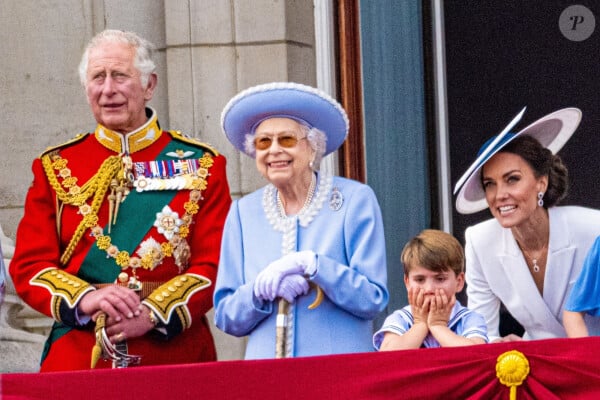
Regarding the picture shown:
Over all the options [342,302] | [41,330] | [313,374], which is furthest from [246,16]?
[313,374]

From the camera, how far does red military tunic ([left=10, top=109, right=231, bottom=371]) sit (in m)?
5.77

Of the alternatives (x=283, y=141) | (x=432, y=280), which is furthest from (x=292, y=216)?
(x=432, y=280)

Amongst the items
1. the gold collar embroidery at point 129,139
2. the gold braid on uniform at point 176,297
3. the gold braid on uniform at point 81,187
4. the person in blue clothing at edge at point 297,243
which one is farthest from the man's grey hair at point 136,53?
the gold braid on uniform at point 176,297

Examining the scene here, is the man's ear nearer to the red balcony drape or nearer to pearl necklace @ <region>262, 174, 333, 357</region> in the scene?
pearl necklace @ <region>262, 174, 333, 357</region>

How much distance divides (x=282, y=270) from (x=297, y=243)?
0.21 m

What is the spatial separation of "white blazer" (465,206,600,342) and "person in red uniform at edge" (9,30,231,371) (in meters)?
0.86

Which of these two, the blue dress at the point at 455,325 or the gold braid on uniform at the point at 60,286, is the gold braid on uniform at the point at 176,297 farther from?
the blue dress at the point at 455,325

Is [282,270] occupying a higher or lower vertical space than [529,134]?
lower

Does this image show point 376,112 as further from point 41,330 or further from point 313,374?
point 313,374

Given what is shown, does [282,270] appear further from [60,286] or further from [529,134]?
[529,134]

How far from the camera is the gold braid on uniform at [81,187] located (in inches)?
232

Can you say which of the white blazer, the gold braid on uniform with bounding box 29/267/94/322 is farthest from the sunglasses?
the white blazer

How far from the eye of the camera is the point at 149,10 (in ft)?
26.1

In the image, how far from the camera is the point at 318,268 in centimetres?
533
